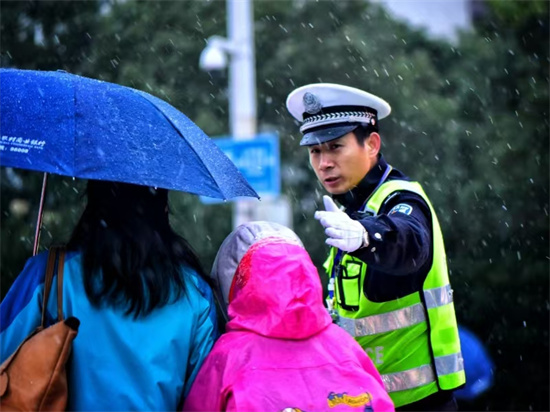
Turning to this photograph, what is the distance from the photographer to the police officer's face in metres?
3.94

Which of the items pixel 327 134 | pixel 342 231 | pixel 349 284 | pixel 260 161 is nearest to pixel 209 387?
pixel 342 231

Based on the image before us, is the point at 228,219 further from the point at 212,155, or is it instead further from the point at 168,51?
the point at 212,155

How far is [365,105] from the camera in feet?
13.6

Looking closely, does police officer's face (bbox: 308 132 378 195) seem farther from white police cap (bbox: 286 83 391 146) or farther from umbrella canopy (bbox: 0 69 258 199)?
umbrella canopy (bbox: 0 69 258 199)

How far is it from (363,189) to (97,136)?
1.39 metres

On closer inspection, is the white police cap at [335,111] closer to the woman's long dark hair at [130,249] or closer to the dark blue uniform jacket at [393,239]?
the dark blue uniform jacket at [393,239]

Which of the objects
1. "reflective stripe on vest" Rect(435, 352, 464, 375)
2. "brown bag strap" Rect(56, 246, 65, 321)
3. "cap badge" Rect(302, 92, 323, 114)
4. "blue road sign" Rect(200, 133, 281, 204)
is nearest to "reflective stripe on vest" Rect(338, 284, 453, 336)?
"reflective stripe on vest" Rect(435, 352, 464, 375)

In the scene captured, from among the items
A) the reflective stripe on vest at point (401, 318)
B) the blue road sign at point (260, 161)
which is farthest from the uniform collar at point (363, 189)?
the blue road sign at point (260, 161)

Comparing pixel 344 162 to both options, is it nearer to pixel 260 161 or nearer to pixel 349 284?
pixel 349 284

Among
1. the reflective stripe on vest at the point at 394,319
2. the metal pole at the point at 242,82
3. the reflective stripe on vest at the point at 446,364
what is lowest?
the reflective stripe on vest at the point at 446,364

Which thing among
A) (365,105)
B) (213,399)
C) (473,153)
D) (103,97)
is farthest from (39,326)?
(473,153)

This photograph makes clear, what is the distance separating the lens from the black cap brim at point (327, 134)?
401cm

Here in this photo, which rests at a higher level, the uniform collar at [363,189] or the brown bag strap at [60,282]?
the uniform collar at [363,189]

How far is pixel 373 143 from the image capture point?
13.3 ft
